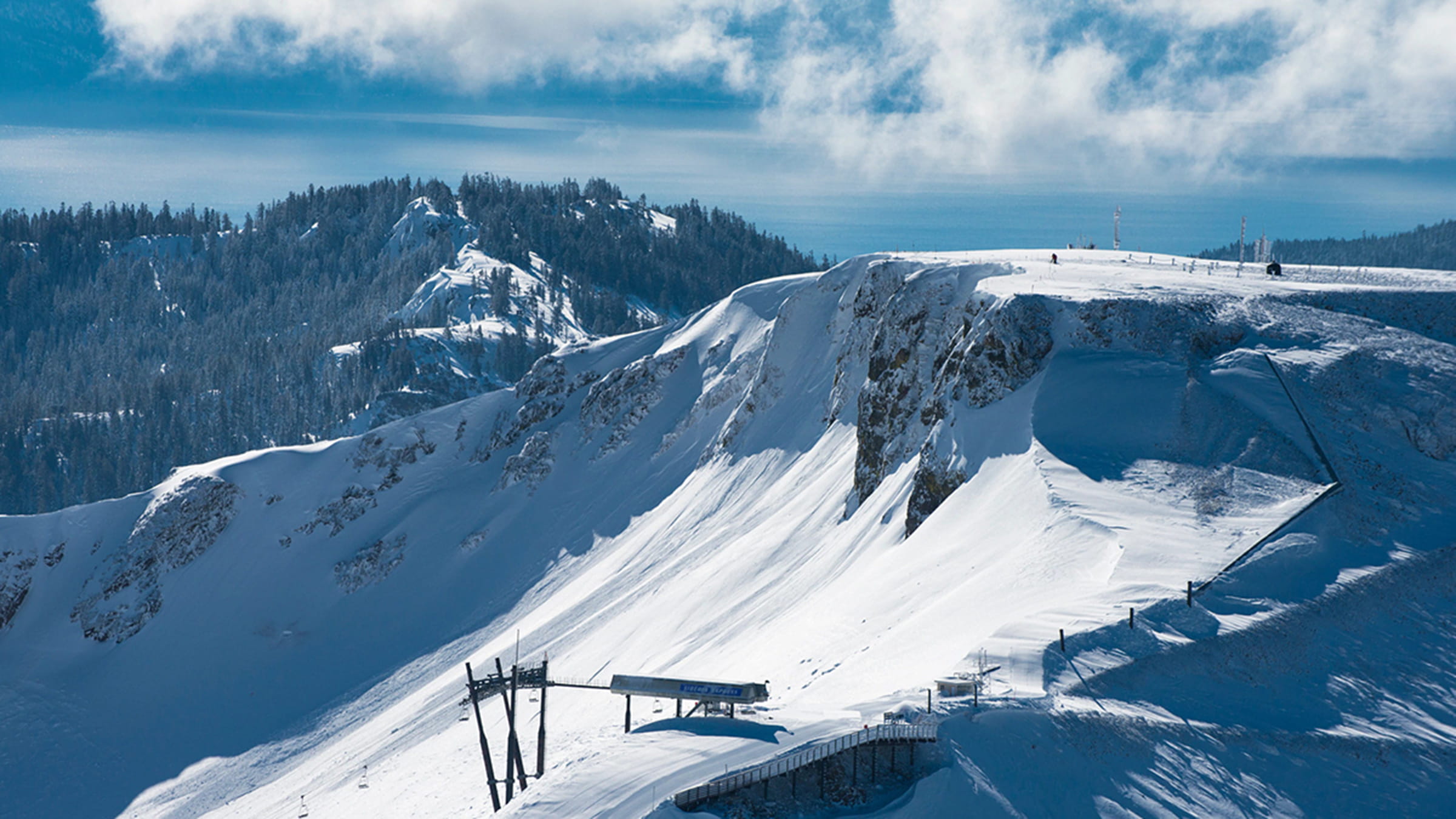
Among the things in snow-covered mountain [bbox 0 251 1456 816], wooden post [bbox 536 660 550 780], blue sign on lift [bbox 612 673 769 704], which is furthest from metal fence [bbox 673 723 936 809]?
wooden post [bbox 536 660 550 780]

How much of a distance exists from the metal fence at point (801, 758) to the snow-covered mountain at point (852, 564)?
0.93 m

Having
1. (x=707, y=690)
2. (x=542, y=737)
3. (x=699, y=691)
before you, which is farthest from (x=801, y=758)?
(x=542, y=737)

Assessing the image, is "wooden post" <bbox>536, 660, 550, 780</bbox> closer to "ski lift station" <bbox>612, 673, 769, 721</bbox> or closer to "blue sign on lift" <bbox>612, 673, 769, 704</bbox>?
"ski lift station" <bbox>612, 673, 769, 721</bbox>

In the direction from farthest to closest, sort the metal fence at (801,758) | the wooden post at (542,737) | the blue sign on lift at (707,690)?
the wooden post at (542,737)
the blue sign on lift at (707,690)
the metal fence at (801,758)

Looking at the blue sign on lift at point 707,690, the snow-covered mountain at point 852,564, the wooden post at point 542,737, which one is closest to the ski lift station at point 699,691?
the blue sign on lift at point 707,690

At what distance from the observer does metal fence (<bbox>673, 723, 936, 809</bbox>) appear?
37.3 meters

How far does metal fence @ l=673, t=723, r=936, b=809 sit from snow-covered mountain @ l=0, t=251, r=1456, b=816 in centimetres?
93

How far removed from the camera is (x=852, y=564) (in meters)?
72.8

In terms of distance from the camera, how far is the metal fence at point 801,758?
122ft

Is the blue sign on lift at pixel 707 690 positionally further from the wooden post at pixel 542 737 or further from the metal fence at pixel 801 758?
the wooden post at pixel 542 737

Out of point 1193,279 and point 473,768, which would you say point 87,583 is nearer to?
point 473,768

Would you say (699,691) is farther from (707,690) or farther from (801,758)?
(801,758)

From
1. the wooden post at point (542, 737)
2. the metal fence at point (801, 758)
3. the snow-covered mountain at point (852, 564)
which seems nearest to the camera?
the metal fence at point (801, 758)

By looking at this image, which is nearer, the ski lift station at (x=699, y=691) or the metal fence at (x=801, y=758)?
the metal fence at (x=801, y=758)
